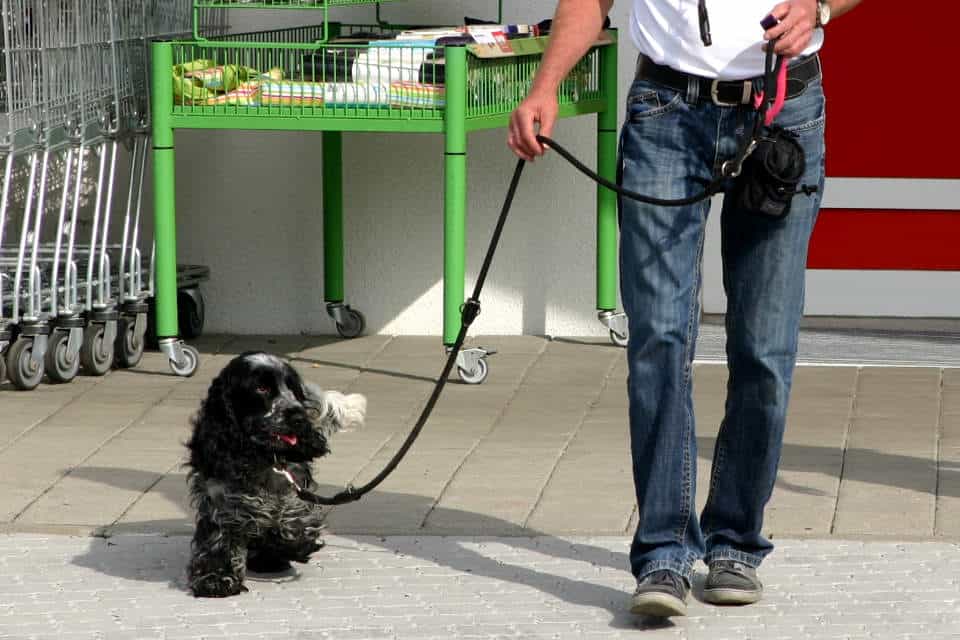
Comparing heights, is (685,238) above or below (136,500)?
above

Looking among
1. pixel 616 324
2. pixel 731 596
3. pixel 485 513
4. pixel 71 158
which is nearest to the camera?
pixel 731 596

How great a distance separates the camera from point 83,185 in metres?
8.07

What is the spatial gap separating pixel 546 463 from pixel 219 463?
5.31ft

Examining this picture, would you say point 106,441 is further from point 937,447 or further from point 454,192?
point 937,447

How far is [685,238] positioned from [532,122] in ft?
1.41

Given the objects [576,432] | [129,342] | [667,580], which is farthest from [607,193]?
[667,580]

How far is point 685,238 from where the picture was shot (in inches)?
160

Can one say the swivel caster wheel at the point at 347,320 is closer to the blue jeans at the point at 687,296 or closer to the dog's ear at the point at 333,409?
the dog's ear at the point at 333,409

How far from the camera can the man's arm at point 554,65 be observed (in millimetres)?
4043

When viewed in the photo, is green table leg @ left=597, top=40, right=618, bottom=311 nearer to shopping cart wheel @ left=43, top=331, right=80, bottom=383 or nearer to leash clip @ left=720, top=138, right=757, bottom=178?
shopping cart wheel @ left=43, top=331, right=80, bottom=383

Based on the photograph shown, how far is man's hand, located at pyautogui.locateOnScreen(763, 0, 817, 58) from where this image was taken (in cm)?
389

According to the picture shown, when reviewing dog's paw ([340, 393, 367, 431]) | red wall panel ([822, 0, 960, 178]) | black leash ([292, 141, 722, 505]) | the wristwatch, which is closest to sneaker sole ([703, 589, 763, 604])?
black leash ([292, 141, 722, 505])

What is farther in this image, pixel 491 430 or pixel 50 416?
pixel 50 416

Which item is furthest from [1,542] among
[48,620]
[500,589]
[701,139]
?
[701,139]
